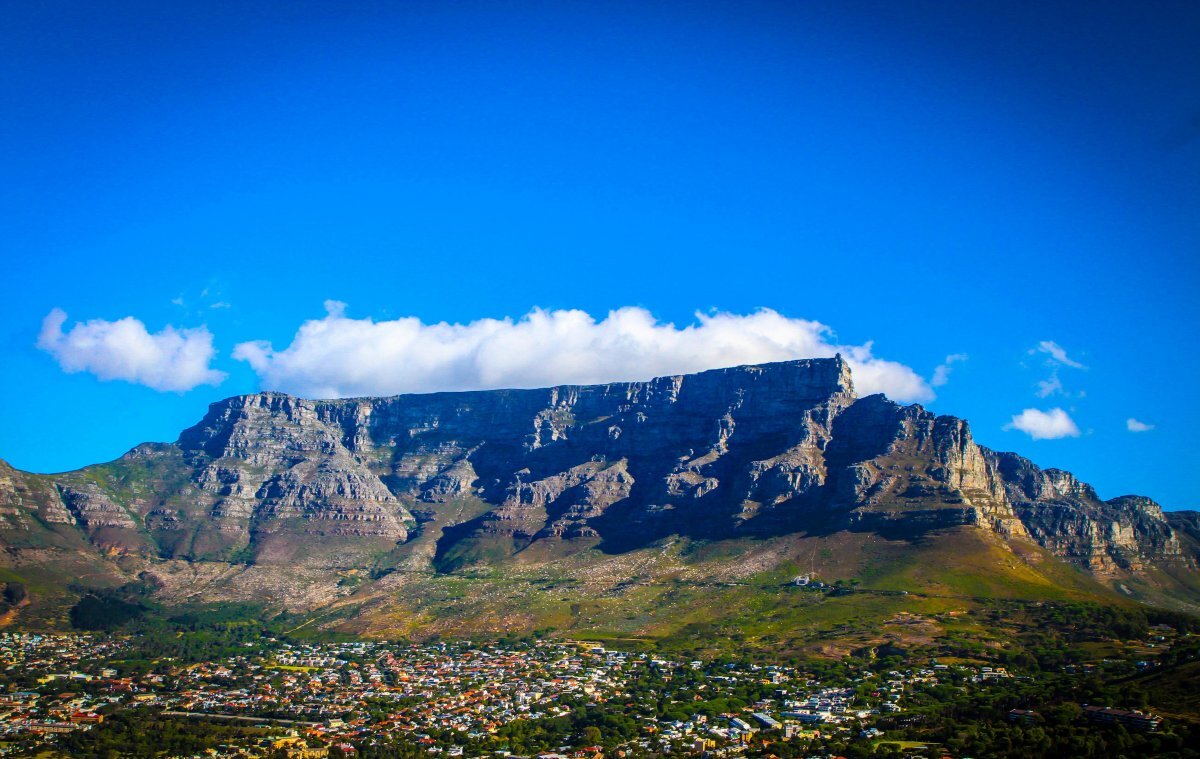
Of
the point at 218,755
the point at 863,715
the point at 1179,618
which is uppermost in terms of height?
the point at 1179,618

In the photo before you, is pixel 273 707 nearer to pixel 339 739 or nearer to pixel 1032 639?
pixel 339 739

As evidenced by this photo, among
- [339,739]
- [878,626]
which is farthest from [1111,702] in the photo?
[339,739]

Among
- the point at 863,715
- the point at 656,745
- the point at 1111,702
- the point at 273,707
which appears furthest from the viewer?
the point at 273,707

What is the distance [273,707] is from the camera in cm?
15550

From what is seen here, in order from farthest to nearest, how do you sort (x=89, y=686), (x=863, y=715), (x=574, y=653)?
(x=574, y=653) < (x=89, y=686) < (x=863, y=715)

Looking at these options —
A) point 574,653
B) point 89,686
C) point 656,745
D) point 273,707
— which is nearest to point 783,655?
point 574,653

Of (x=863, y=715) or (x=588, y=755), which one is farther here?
(x=863, y=715)

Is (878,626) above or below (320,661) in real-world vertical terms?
above

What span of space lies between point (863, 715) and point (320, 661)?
113 metres

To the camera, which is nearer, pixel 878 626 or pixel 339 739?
pixel 339 739

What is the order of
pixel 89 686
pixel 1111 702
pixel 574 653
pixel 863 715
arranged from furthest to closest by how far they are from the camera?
pixel 574 653
pixel 89 686
pixel 863 715
pixel 1111 702

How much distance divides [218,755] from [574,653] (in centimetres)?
8151

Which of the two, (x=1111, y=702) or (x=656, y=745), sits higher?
(x=1111, y=702)

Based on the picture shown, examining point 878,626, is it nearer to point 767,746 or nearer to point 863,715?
point 863,715
